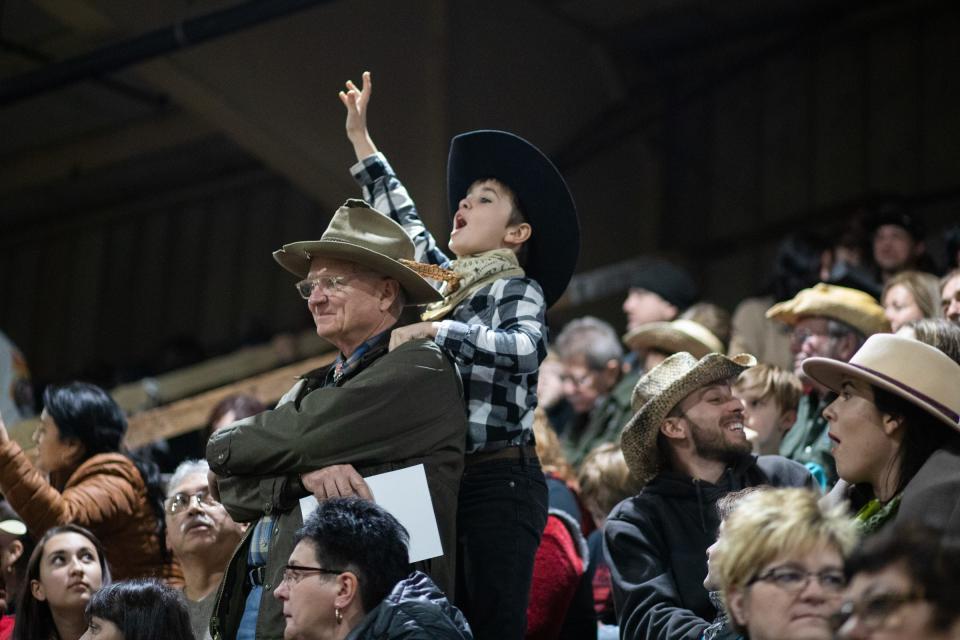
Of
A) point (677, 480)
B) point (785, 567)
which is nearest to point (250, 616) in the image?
point (677, 480)

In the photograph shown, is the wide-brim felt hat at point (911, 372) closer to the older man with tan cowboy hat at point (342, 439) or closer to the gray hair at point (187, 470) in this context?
the older man with tan cowboy hat at point (342, 439)

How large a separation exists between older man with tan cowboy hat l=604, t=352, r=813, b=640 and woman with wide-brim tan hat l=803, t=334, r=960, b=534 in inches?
23.8

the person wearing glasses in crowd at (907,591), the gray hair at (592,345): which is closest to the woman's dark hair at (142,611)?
the person wearing glasses in crowd at (907,591)

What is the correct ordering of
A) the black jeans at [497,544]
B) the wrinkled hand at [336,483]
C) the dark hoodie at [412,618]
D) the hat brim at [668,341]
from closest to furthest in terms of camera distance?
1. the dark hoodie at [412,618]
2. the wrinkled hand at [336,483]
3. the black jeans at [497,544]
4. the hat brim at [668,341]

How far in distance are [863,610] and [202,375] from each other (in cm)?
663

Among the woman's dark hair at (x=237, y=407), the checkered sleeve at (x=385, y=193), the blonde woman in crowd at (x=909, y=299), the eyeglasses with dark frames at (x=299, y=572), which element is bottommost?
the eyeglasses with dark frames at (x=299, y=572)

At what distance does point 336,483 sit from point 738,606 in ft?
3.39

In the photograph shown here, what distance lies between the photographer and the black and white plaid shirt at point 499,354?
3.31 meters

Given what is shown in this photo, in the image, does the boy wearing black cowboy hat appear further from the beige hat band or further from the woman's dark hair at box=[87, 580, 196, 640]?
the beige hat band

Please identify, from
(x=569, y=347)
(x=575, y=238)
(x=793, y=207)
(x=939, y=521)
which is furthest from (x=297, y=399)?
(x=793, y=207)

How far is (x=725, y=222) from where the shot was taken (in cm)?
973

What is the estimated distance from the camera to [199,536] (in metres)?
4.05

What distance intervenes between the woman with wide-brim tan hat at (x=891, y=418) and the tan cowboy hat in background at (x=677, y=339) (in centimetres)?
233

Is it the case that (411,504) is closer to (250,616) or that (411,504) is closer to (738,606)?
(250,616)
